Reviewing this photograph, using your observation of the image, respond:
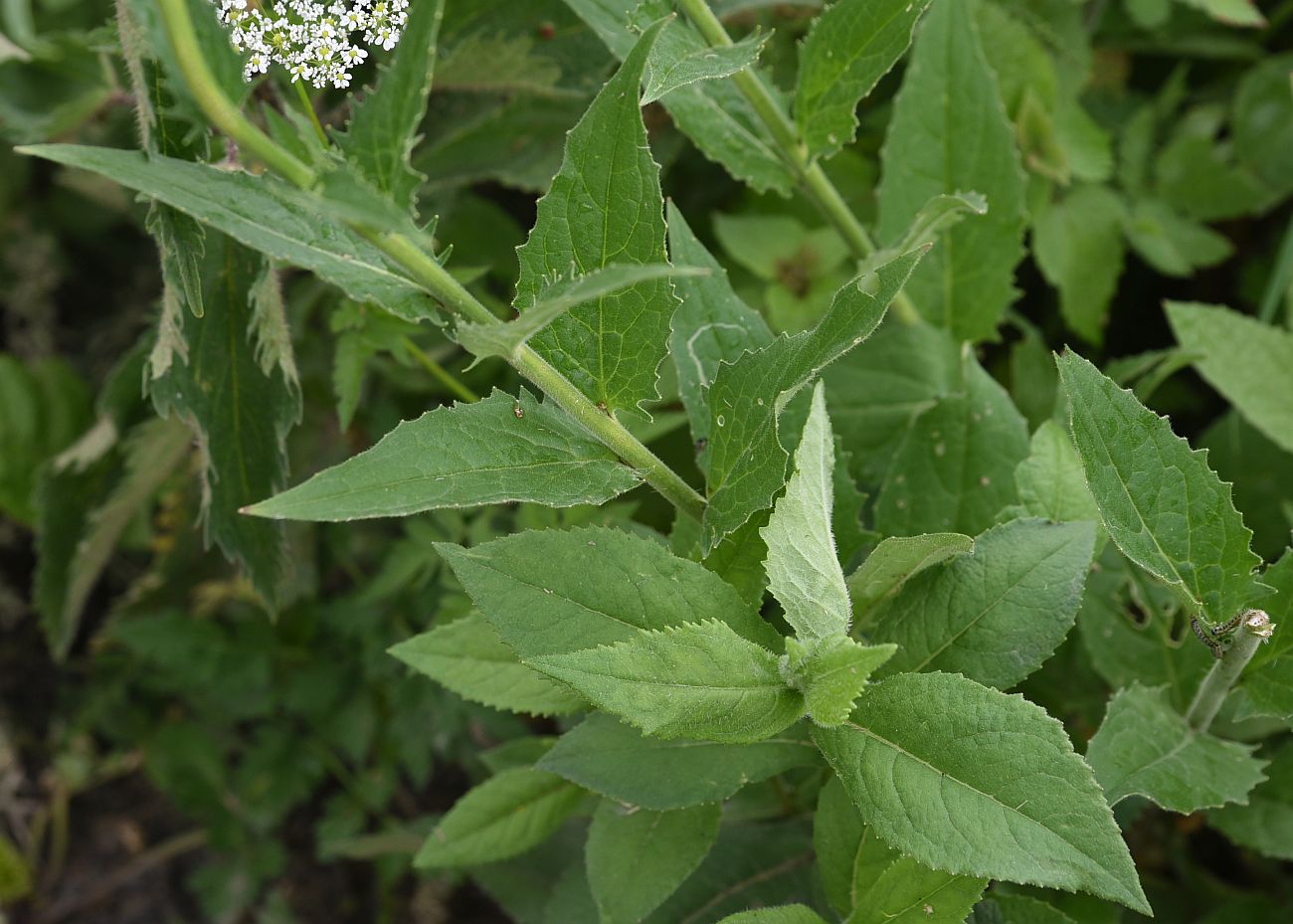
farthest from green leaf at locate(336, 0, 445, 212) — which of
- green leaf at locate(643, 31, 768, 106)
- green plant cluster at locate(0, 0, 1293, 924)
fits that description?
green leaf at locate(643, 31, 768, 106)

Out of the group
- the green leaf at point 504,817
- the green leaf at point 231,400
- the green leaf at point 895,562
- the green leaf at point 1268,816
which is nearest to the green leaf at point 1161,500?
the green leaf at point 895,562

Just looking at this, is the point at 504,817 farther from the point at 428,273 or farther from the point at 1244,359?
the point at 1244,359

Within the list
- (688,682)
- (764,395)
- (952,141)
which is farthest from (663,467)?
(952,141)

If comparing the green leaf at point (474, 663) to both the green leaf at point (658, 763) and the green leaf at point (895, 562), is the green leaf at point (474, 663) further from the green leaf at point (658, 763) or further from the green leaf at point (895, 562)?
the green leaf at point (895, 562)

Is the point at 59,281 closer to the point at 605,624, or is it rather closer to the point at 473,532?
the point at 473,532

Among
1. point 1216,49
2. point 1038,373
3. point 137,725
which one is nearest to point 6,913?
point 137,725

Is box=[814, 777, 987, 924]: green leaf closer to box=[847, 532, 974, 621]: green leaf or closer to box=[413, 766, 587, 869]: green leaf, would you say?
box=[847, 532, 974, 621]: green leaf

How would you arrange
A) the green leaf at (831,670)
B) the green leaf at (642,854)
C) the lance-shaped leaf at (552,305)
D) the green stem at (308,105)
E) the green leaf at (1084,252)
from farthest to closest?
1. the green leaf at (1084,252)
2. the green leaf at (642,854)
3. the green stem at (308,105)
4. the green leaf at (831,670)
5. the lance-shaped leaf at (552,305)
